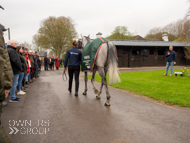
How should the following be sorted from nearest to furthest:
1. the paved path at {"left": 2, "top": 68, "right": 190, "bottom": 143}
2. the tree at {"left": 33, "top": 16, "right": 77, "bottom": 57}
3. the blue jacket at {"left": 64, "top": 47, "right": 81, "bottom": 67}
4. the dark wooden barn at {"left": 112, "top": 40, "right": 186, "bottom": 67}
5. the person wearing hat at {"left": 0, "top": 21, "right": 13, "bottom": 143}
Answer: the person wearing hat at {"left": 0, "top": 21, "right": 13, "bottom": 143}, the paved path at {"left": 2, "top": 68, "right": 190, "bottom": 143}, the blue jacket at {"left": 64, "top": 47, "right": 81, "bottom": 67}, the dark wooden barn at {"left": 112, "top": 40, "right": 186, "bottom": 67}, the tree at {"left": 33, "top": 16, "right": 77, "bottom": 57}

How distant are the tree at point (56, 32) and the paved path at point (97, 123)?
3501 cm

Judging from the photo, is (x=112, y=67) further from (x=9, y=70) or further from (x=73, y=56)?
(x=9, y=70)

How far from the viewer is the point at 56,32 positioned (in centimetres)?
3803

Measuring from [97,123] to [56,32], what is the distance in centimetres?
3735

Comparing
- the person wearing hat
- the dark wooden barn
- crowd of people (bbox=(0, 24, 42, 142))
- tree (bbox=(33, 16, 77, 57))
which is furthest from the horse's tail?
tree (bbox=(33, 16, 77, 57))

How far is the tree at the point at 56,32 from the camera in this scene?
3788cm

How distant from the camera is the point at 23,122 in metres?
3.64

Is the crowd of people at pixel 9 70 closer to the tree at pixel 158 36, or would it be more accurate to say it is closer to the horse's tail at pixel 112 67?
the horse's tail at pixel 112 67

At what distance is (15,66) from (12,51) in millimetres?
583

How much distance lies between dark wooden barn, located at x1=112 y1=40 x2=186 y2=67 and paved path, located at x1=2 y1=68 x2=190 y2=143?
19862 millimetres

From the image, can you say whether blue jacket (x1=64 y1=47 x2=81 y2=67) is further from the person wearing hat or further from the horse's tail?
the person wearing hat

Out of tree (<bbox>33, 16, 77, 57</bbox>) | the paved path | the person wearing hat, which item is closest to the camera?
the person wearing hat

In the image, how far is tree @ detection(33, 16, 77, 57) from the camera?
124 ft

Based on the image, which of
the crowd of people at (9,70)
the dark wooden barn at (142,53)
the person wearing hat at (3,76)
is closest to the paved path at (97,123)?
the crowd of people at (9,70)
